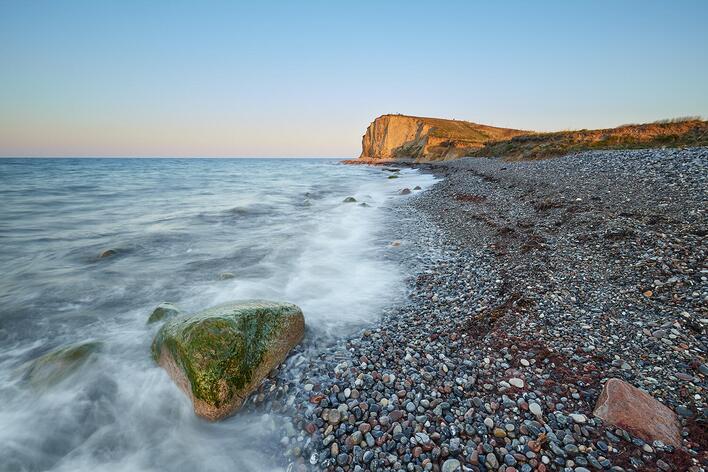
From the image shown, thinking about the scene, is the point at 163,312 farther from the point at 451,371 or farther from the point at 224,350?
the point at 451,371

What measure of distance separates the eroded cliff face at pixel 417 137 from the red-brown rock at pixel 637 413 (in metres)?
62.0

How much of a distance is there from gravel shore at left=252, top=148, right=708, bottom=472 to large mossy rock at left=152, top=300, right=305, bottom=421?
1.49ft

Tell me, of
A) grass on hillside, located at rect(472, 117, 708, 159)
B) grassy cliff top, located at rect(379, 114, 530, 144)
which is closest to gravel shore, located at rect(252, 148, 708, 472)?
grass on hillside, located at rect(472, 117, 708, 159)

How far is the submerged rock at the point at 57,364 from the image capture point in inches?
215

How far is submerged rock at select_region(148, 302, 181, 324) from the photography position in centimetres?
710

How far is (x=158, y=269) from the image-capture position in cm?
1049

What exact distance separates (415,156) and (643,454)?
78106 mm

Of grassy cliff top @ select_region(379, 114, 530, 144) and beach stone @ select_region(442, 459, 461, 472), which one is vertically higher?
grassy cliff top @ select_region(379, 114, 530, 144)

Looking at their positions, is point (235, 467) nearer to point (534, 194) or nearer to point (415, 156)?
point (534, 194)

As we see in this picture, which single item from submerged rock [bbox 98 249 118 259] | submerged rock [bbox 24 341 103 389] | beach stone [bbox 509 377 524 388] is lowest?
submerged rock [bbox 24 341 103 389]

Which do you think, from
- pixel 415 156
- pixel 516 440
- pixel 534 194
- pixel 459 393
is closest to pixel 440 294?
pixel 459 393

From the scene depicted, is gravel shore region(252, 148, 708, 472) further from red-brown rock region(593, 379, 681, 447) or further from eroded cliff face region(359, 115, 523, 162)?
eroded cliff face region(359, 115, 523, 162)

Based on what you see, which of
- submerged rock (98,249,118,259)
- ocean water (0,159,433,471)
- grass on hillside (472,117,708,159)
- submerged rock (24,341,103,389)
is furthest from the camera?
grass on hillside (472,117,708,159)

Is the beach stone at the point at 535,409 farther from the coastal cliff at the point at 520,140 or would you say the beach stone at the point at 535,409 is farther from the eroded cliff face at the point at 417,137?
the eroded cliff face at the point at 417,137
